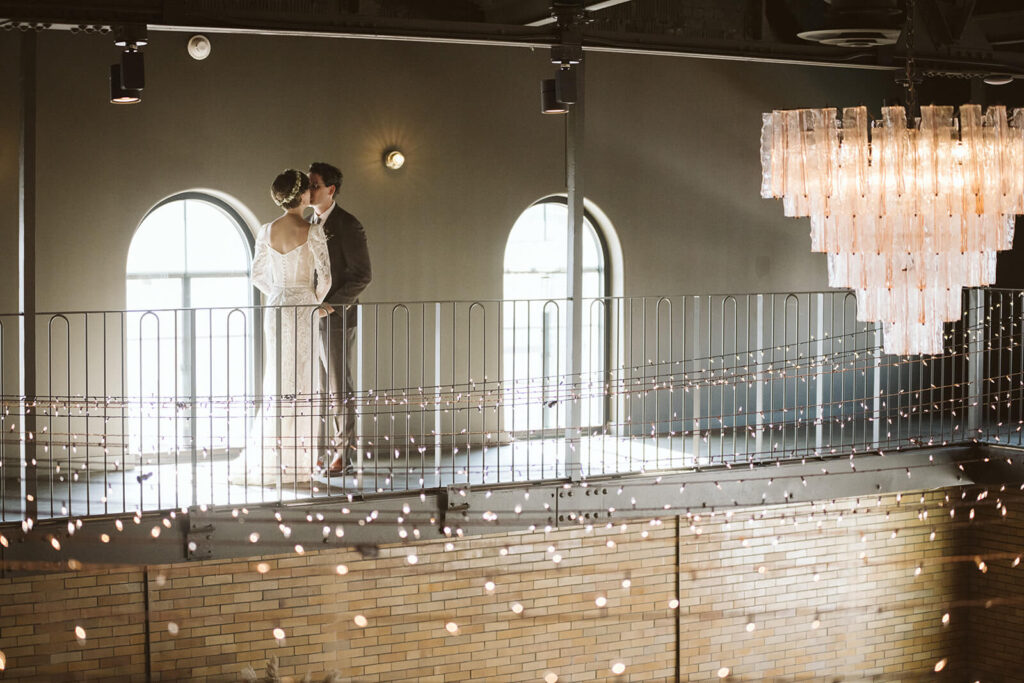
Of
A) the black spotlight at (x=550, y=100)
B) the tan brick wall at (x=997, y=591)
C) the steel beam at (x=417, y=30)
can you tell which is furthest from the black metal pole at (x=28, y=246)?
the tan brick wall at (x=997, y=591)

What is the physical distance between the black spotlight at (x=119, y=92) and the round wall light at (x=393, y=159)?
2.57 meters

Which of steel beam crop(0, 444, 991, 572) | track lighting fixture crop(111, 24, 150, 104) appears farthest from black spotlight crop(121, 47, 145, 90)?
steel beam crop(0, 444, 991, 572)

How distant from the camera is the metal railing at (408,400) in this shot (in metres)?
8.56

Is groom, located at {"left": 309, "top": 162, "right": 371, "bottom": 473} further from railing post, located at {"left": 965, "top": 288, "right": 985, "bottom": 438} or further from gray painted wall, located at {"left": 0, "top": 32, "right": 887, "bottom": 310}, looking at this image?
railing post, located at {"left": 965, "top": 288, "right": 985, "bottom": 438}

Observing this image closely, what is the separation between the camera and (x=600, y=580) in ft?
32.3

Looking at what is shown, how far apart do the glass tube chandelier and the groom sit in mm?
3002

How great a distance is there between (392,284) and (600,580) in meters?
2.90

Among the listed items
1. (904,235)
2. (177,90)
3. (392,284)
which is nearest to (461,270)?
(392,284)

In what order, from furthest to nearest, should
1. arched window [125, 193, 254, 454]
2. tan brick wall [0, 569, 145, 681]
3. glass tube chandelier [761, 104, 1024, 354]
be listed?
arched window [125, 193, 254, 454]
tan brick wall [0, 569, 145, 681]
glass tube chandelier [761, 104, 1024, 354]

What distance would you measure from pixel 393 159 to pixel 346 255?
6.10 ft

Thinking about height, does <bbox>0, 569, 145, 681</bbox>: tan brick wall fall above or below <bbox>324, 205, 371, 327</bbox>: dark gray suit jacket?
below

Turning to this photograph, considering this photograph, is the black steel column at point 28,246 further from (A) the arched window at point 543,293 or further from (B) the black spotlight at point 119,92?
(A) the arched window at point 543,293

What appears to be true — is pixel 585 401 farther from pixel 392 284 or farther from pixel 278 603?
pixel 278 603

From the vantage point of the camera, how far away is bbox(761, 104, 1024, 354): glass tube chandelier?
684 centimetres
